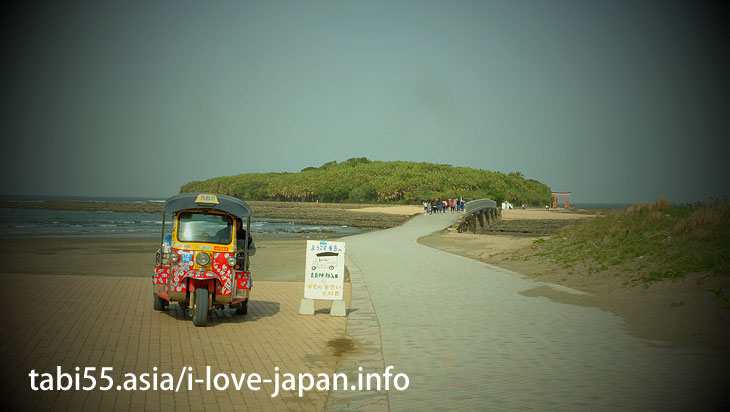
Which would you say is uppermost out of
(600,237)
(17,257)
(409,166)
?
(409,166)

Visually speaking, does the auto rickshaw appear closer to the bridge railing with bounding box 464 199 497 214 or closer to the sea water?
the sea water

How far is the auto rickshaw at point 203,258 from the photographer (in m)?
8.87

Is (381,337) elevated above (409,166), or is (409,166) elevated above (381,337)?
(409,166)

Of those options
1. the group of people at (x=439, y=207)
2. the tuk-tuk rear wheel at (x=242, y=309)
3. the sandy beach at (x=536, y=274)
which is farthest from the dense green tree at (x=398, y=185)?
the tuk-tuk rear wheel at (x=242, y=309)

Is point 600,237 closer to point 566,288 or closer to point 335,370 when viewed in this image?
point 566,288

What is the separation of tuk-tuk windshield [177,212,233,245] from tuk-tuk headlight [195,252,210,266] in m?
0.54

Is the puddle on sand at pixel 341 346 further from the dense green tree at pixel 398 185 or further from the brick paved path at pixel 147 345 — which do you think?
the dense green tree at pixel 398 185

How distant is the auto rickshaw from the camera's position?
887 centimetres

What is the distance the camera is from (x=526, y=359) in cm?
690

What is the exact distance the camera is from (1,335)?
7.60 metres

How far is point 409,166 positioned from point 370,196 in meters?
34.6

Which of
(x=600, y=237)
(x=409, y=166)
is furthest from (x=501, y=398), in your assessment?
(x=409, y=166)

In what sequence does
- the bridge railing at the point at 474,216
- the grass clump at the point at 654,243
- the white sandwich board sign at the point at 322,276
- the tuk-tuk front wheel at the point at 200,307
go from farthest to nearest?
the bridge railing at the point at 474,216
the grass clump at the point at 654,243
the white sandwich board sign at the point at 322,276
the tuk-tuk front wheel at the point at 200,307

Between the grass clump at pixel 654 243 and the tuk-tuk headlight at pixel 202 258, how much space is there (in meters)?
9.21
